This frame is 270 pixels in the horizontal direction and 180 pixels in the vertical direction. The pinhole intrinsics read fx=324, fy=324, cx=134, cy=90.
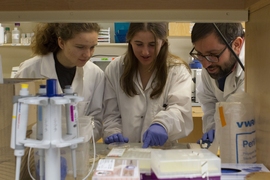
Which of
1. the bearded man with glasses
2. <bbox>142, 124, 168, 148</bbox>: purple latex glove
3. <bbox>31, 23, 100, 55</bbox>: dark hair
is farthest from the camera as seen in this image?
<bbox>31, 23, 100, 55</bbox>: dark hair

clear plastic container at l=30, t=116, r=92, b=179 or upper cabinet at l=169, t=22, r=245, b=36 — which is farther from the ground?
upper cabinet at l=169, t=22, r=245, b=36

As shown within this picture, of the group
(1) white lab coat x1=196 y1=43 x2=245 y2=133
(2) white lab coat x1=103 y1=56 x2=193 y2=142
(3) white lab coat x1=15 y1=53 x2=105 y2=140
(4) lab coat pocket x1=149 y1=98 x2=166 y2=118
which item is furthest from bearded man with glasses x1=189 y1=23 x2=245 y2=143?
(3) white lab coat x1=15 y1=53 x2=105 y2=140

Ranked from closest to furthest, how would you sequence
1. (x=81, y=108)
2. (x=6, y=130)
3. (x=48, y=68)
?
(x=6, y=130) → (x=81, y=108) → (x=48, y=68)

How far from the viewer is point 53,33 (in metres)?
1.95

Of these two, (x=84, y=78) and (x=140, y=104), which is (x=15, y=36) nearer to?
(x=84, y=78)

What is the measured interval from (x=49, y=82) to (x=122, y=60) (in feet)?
3.81

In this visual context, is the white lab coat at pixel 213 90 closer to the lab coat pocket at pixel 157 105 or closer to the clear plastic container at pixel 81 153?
the lab coat pocket at pixel 157 105

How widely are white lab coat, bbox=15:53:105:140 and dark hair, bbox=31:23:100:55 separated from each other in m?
0.06

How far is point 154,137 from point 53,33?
0.97 m

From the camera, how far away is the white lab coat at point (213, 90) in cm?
174

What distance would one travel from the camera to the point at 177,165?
0.74m

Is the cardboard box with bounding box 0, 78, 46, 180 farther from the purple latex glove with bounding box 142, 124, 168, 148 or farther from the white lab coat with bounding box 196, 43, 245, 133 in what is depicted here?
the white lab coat with bounding box 196, 43, 245, 133

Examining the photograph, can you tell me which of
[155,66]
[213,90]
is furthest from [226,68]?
[155,66]

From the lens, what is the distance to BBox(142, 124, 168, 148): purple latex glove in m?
1.35
